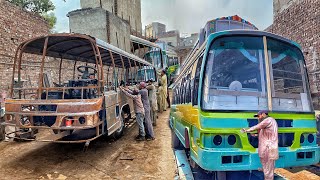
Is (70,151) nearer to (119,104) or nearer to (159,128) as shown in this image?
(119,104)

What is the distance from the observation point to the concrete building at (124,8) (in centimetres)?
2012

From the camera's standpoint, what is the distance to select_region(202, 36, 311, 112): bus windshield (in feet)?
10.8

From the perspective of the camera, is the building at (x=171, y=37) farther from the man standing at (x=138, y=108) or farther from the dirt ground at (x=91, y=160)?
the dirt ground at (x=91, y=160)

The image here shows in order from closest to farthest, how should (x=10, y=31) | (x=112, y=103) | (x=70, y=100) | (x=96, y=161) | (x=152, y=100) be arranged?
(x=70, y=100) → (x=96, y=161) → (x=112, y=103) → (x=152, y=100) → (x=10, y=31)

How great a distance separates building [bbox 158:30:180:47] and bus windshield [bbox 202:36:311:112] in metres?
38.8

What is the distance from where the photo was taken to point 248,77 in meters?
3.46

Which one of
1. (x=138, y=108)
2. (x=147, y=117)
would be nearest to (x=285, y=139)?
(x=138, y=108)

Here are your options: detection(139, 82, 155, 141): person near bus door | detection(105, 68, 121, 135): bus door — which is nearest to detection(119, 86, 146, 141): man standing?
detection(139, 82, 155, 141): person near bus door

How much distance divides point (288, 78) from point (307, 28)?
889 cm

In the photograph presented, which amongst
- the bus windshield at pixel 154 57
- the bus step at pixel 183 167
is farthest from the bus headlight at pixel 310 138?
the bus windshield at pixel 154 57

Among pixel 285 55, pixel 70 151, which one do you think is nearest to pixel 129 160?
pixel 70 151

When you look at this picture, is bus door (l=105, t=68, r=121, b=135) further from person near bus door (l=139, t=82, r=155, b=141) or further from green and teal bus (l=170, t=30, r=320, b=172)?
green and teal bus (l=170, t=30, r=320, b=172)

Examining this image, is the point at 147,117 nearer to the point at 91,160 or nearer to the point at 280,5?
the point at 91,160

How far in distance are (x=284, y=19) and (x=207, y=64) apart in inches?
463
